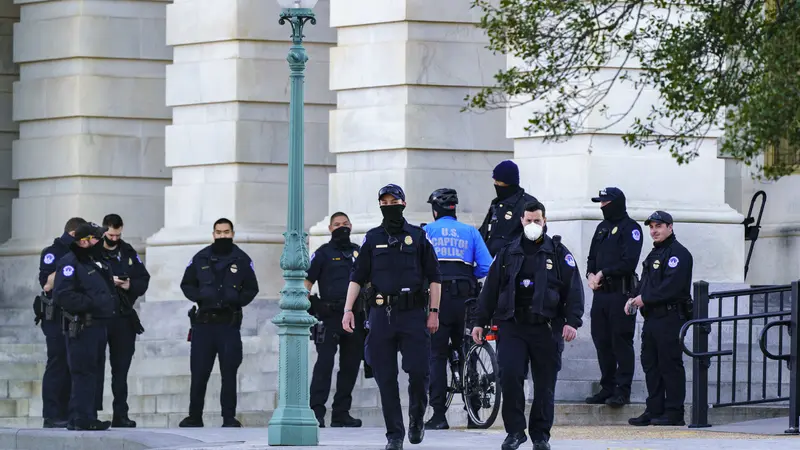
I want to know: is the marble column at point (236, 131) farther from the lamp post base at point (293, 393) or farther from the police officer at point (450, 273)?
the lamp post base at point (293, 393)

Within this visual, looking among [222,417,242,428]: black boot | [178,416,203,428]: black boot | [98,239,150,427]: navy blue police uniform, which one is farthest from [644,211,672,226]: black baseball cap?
[98,239,150,427]: navy blue police uniform

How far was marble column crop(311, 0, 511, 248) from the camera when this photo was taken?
22.6 metres

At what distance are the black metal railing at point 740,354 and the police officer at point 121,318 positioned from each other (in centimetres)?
504

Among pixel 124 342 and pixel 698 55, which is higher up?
pixel 698 55

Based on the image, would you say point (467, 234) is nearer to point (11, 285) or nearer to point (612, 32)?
point (612, 32)

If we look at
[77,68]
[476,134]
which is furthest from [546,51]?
[77,68]

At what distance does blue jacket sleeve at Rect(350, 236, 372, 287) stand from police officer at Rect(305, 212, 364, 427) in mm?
3603

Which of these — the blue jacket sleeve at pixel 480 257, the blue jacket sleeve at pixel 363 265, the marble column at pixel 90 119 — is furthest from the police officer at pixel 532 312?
the marble column at pixel 90 119

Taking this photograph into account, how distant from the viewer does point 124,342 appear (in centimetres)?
1969

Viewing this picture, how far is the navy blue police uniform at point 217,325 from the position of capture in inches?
779

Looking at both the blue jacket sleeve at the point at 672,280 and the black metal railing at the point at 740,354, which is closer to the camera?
the black metal railing at the point at 740,354

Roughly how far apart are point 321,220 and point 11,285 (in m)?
4.90

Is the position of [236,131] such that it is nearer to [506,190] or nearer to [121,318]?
[121,318]

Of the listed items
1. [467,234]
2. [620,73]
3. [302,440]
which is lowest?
[302,440]
